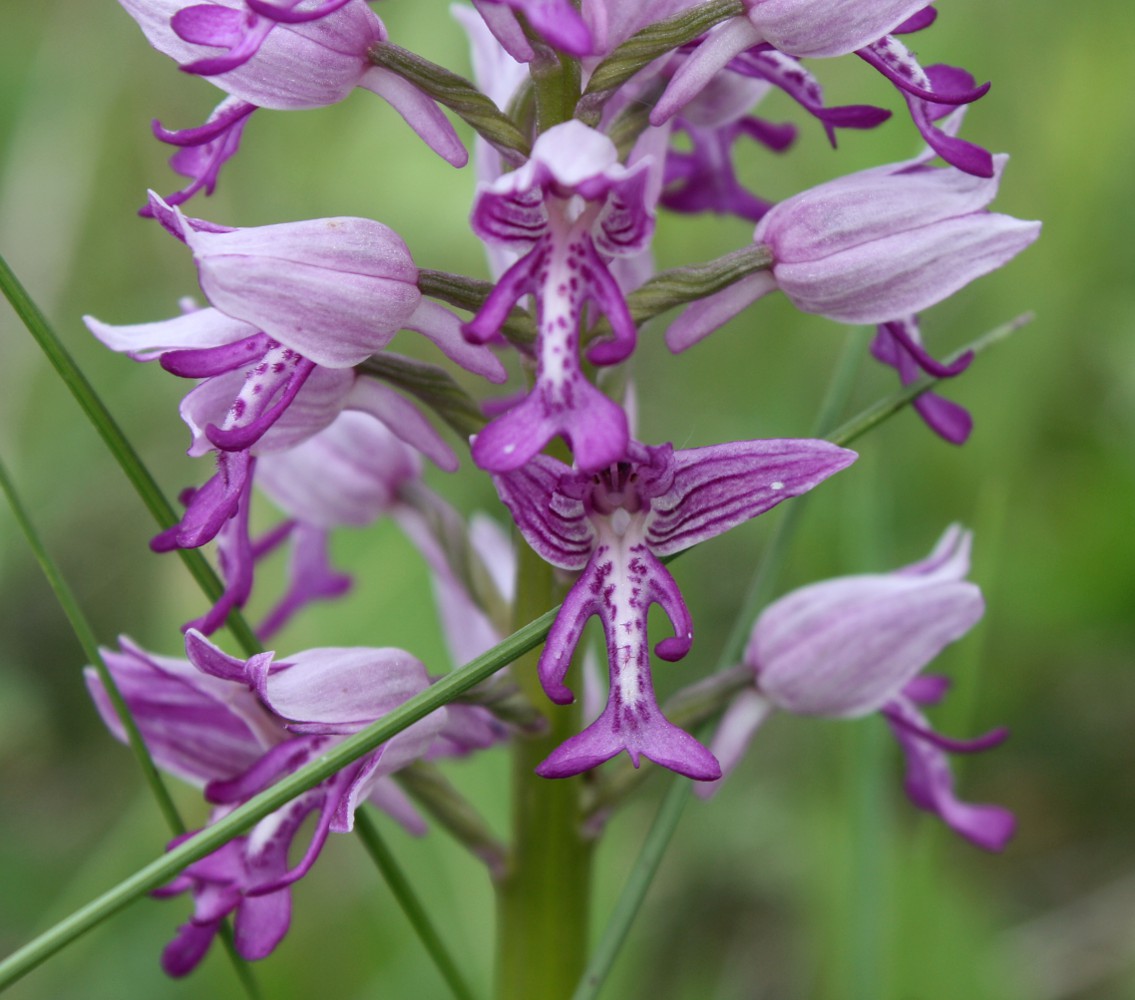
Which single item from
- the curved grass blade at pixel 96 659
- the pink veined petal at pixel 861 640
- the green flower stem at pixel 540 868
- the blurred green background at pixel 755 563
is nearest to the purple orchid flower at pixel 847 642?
the pink veined petal at pixel 861 640

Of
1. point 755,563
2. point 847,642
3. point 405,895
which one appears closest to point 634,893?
point 405,895

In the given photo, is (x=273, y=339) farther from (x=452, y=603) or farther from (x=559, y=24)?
(x=452, y=603)

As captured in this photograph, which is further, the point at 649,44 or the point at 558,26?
the point at 649,44

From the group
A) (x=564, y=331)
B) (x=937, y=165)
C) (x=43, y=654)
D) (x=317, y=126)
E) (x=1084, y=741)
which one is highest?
(x=564, y=331)

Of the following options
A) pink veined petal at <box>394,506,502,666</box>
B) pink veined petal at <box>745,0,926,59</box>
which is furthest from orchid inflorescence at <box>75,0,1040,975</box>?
pink veined petal at <box>394,506,502,666</box>

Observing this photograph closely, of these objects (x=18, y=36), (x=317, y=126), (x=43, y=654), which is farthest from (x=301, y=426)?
(x=18, y=36)

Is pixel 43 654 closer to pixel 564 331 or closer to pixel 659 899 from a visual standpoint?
pixel 659 899

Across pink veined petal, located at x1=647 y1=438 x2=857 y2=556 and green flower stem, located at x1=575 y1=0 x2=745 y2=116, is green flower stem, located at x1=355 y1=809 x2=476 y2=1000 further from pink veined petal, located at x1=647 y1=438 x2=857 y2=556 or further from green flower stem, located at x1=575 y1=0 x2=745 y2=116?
green flower stem, located at x1=575 y1=0 x2=745 y2=116
